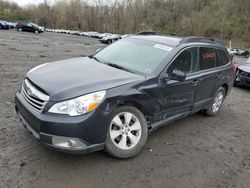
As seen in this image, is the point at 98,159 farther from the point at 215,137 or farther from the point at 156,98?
the point at 215,137

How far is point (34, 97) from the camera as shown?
3154 millimetres

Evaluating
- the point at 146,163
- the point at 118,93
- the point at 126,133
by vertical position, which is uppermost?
the point at 118,93

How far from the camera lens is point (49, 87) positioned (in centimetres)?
309

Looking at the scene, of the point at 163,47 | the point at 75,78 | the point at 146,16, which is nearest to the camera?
the point at 75,78

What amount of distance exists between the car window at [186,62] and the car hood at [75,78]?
73 cm

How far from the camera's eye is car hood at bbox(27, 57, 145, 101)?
300 centimetres

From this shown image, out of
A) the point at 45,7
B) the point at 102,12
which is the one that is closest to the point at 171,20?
the point at 102,12

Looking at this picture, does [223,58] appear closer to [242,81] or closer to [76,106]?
[76,106]

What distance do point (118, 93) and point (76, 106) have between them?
0.58m

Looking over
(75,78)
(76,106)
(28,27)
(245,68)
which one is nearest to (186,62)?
(75,78)

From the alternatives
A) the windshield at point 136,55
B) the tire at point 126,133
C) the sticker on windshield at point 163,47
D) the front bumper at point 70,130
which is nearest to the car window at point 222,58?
the sticker on windshield at point 163,47

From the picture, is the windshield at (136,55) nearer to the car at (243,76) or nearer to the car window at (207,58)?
the car window at (207,58)

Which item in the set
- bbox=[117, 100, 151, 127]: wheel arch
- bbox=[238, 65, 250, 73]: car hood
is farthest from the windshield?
bbox=[238, 65, 250, 73]: car hood

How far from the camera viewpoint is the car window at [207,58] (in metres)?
4.68
